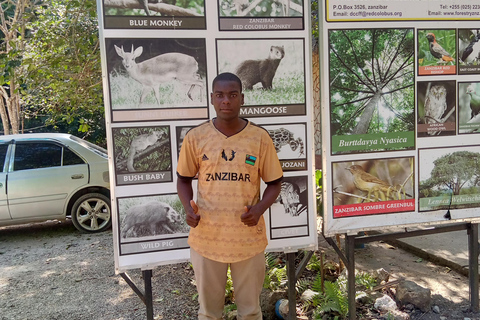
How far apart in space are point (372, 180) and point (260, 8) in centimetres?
161

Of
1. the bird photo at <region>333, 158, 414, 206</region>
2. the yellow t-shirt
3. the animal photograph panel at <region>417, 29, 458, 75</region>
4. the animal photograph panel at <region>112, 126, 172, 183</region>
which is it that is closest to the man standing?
the yellow t-shirt

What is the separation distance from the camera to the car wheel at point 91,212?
21.3 feet

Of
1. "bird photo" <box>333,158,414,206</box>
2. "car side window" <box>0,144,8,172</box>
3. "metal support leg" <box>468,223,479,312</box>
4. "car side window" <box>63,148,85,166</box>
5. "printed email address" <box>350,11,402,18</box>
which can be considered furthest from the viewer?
"car side window" <box>63,148,85,166</box>

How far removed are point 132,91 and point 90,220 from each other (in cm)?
458

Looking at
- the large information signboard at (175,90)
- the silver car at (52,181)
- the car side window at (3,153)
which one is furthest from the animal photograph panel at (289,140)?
the car side window at (3,153)

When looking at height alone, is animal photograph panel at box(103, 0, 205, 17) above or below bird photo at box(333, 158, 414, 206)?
above

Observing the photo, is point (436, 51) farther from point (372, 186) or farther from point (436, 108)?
point (372, 186)

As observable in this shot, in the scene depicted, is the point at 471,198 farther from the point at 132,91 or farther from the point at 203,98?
the point at 132,91

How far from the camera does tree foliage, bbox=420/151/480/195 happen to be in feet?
10.8

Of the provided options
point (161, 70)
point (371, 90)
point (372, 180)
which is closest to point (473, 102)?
point (371, 90)

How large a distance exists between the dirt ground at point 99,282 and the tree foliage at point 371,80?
1825mm

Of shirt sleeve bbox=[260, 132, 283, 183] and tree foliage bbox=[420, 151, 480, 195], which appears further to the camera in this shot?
tree foliage bbox=[420, 151, 480, 195]

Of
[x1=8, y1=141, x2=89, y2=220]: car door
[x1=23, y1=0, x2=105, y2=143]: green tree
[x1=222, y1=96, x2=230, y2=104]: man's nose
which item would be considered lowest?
[x1=8, y1=141, x2=89, y2=220]: car door

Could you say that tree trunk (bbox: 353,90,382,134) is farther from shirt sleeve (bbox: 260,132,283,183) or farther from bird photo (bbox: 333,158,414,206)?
shirt sleeve (bbox: 260,132,283,183)
